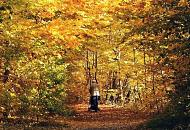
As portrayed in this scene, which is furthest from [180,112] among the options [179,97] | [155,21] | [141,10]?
[141,10]

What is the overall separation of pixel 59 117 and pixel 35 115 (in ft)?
16.3

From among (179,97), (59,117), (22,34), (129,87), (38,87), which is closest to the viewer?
(179,97)

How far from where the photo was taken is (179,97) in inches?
615

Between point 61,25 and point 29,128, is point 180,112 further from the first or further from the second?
point 61,25

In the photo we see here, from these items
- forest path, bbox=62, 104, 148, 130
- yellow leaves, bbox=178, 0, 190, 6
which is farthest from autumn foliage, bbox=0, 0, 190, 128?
forest path, bbox=62, 104, 148, 130

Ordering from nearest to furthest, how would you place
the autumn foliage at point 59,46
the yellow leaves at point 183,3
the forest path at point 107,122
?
the yellow leaves at point 183,3
the autumn foliage at point 59,46
the forest path at point 107,122

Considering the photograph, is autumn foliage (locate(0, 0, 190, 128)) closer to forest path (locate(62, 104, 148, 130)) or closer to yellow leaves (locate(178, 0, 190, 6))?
yellow leaves (locate(178, 0, 190, 6))

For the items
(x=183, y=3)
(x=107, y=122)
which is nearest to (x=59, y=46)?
(x=107, y=122)

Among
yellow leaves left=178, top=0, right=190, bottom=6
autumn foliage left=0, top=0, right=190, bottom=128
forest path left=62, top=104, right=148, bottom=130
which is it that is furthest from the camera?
forest path left=62, top=104, right=148, bottom=130

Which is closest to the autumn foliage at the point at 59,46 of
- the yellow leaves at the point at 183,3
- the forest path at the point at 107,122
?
the yellow leaves at the point at 183,3

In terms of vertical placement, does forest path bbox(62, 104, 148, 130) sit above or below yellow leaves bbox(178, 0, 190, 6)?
below

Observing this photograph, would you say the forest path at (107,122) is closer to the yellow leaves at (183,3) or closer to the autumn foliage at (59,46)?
the autumn foliage at (59,46)

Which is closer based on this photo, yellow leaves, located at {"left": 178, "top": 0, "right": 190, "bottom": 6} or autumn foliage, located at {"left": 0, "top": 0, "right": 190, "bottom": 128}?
yellow leaves, located at {"left": 178, "top": 0, "right": 190, "bottom": 6}

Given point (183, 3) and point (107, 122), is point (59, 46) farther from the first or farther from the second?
point (183, 3)
